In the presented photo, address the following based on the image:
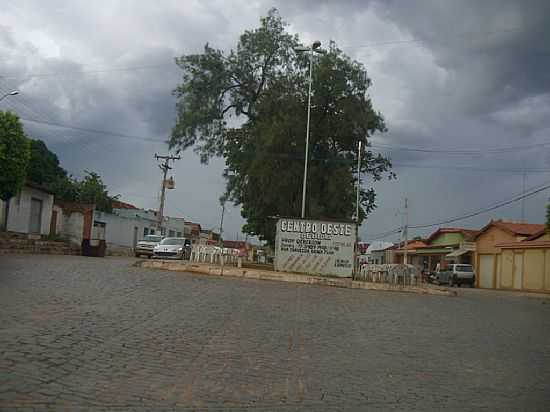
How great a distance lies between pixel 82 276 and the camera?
16.5 m

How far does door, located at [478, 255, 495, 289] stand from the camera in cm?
4525

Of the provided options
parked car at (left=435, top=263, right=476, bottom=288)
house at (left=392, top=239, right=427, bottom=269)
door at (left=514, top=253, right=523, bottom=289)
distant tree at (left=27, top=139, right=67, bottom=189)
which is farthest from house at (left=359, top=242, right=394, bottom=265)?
distant tree at (left=27, top=139, right=67, bottom=189)

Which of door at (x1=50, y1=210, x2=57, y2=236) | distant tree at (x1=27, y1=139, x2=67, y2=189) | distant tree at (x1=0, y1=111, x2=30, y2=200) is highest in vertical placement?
distant tree at (x1=27, y1=139, x2=67, y2=189)

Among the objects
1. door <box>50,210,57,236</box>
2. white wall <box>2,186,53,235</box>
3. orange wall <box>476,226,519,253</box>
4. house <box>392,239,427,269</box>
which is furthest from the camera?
house <box>392,239,427,269</box>

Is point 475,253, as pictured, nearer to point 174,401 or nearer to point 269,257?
point 269,257

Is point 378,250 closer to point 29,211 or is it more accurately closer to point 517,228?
point 517,228

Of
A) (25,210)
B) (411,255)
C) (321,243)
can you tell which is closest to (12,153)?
(25,210)

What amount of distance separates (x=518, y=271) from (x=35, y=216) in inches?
1235

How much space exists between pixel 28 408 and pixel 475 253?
47617 mm

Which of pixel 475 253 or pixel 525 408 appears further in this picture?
pixel 475 253

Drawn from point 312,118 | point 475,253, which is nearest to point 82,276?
point 312,118

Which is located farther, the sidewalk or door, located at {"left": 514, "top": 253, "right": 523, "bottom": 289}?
door, located at {"left": 514, "top": 253, "right": 523, "bottom": 289}

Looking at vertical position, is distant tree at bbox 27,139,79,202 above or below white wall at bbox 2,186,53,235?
above

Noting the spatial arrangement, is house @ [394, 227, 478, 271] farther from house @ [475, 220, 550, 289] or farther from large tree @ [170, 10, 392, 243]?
large tree @ [170, 10, 392, 243]
